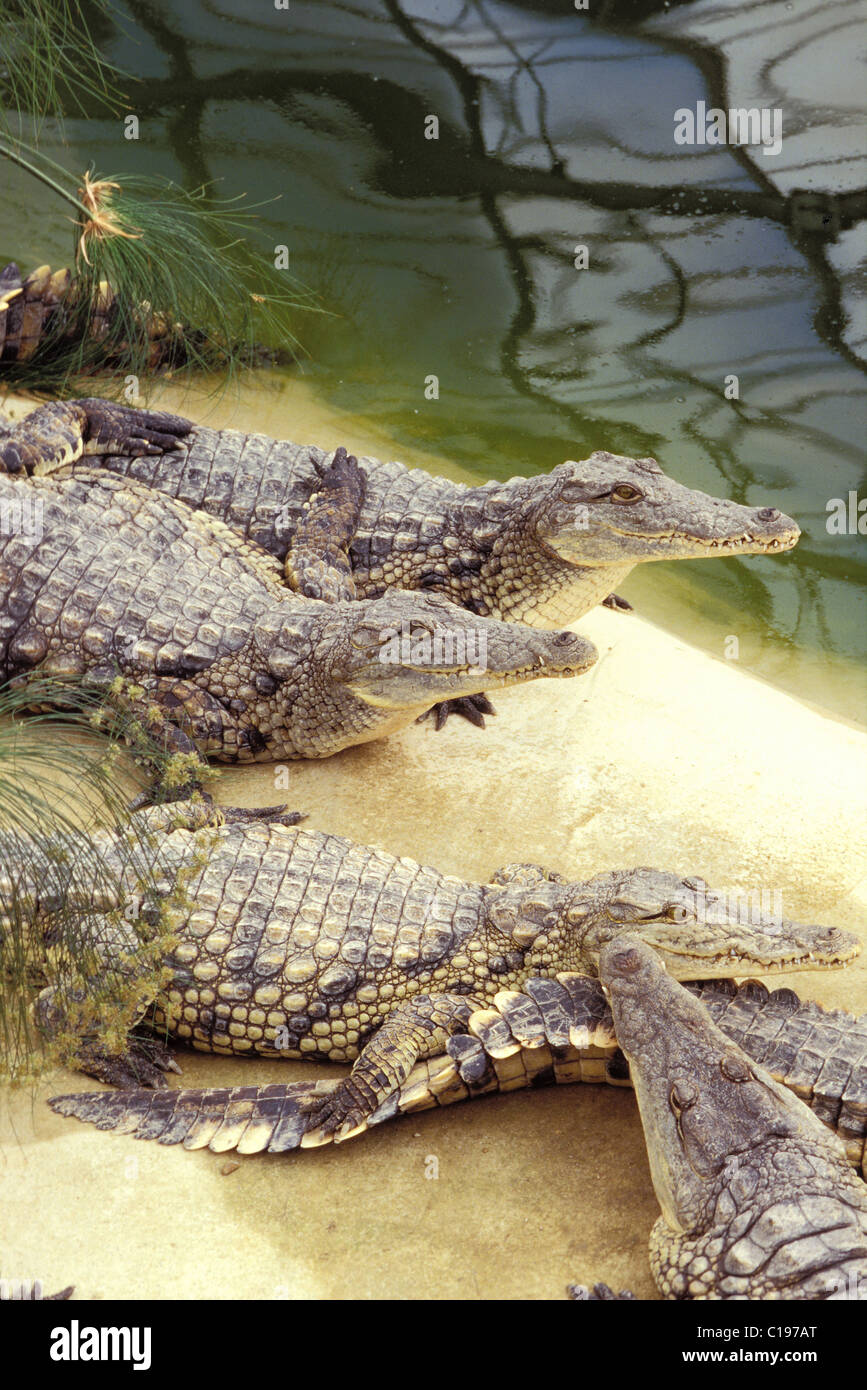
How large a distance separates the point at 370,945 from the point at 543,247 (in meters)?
6.78

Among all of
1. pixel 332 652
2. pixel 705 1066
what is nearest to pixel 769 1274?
pixel 705 1066

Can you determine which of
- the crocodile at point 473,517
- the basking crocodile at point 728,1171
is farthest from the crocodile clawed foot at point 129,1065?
the crocodile at point 473,517

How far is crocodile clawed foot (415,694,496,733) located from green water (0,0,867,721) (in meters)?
1.64

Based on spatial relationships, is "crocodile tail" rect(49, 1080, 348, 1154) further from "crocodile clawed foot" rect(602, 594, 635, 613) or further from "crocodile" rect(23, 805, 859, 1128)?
"crocodile clawed foot" rect(602, 594, 635, 613)

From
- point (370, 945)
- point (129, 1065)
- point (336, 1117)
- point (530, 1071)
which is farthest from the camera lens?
point (370, 945)

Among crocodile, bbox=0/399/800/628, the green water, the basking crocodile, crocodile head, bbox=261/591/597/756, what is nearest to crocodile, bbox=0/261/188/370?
crocodile, bbox=0/399/800/628

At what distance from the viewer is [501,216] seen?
9688 mm

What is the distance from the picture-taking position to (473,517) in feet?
20.0

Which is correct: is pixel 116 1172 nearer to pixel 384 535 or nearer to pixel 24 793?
pixel 24 793

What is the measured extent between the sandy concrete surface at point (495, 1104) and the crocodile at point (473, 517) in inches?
21.7

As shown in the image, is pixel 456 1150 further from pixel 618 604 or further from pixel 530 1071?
pixel 618 604

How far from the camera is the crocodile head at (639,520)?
544 centimetres

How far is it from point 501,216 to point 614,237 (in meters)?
0.86

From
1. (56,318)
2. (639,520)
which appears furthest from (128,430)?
(639,520)
